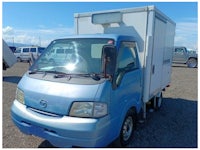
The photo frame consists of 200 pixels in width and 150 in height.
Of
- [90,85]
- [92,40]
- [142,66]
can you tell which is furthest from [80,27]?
[90,85]

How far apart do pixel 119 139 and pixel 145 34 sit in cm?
210

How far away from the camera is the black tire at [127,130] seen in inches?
140

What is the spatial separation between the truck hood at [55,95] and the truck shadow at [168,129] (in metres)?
1.00

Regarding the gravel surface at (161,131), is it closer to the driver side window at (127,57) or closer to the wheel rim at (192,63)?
the driver side window at (127,57)

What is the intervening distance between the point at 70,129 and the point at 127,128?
4.56ft

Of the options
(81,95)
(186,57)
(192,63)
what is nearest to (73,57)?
(81,95)

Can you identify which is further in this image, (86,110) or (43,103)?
(43,103)

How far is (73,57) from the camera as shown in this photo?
3.56 metres

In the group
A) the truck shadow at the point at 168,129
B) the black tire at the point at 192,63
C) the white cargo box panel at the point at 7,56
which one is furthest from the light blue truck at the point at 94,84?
the black tire at the point at 192,63

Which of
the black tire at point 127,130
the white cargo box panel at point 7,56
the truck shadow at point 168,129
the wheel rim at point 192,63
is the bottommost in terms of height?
the truck shadow at point 168,129

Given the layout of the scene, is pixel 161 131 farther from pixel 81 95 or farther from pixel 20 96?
pixel 20 96

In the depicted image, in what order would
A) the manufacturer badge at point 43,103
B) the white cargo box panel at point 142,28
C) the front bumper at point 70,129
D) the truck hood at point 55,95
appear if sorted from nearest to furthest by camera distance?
the front bumper at point 70,129, the truck hood at point 55,95, the manufacturer badge at point 43,103, the white cargo box panel at point 142,28

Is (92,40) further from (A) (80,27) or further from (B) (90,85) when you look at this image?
(A) (80,27)

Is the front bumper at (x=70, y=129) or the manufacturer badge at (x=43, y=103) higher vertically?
the manufacturer badge at (x=43, y=103)
